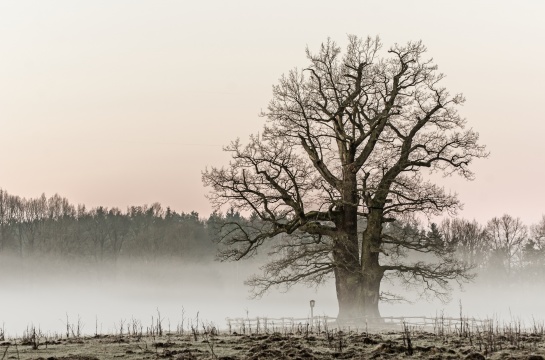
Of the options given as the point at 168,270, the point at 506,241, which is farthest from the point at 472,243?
the point at 168,270

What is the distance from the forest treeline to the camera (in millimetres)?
98250

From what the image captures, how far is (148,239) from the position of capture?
108 meters

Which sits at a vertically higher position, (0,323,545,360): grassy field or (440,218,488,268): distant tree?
(440,218,488,268): distant tree

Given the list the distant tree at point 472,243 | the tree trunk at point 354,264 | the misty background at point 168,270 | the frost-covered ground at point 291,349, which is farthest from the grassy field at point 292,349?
the distant tree at point 472,243

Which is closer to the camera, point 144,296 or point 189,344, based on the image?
point 189,344

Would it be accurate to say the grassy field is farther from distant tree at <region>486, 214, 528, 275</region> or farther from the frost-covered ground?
distant tree at <region>486, 214, 528, 275</region>

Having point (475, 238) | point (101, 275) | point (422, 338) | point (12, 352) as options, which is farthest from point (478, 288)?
point (12, 352)

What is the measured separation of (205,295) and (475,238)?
42062 mm

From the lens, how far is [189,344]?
18109mm

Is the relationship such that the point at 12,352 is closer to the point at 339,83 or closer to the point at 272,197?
the point at 272,197

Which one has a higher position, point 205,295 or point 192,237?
point 192,237

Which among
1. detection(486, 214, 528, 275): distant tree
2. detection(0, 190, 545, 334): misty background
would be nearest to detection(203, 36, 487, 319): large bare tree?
detection(0, 190, 545, 334): misty background

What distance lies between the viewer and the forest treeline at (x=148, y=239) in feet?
322

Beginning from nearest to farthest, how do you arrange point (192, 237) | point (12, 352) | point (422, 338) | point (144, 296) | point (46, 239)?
point (12, 352) → point (422, 338) → point (144, 296) → point (46, 239) → point (192, 237)
